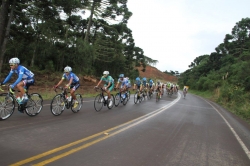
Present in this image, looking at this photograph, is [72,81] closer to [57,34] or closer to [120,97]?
[120,97]

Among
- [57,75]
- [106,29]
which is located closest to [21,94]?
[57,75]

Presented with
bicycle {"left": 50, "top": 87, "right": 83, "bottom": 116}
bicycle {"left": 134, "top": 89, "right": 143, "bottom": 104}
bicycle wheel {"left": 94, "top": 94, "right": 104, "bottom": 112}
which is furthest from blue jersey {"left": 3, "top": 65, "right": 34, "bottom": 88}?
bicycle {"left": 134, "top": 89, "right": 143, "bottom": 104}

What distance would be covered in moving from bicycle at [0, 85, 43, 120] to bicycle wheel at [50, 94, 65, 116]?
1.56 ft

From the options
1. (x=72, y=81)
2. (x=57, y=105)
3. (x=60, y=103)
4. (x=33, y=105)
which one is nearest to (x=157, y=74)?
(x=72, y=81)

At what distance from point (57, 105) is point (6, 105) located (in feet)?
6.72

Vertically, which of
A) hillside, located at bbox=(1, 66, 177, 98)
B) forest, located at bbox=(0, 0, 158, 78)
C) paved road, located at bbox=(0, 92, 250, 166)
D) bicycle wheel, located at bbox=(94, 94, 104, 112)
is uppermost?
forest, located at bbox=(0, 0, 158, 78)

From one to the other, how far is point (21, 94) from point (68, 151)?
3.75 meters

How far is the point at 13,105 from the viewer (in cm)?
728

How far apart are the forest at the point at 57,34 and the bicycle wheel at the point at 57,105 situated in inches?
393

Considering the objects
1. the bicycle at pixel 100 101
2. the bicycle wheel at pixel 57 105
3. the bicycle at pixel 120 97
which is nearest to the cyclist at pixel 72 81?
the bicycle wheel at pixel 57 105

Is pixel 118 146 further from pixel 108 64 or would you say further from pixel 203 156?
pixel 108 64

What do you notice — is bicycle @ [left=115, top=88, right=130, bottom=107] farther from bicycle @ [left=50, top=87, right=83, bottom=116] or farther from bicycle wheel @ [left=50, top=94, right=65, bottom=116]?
bicycle wheel @ [left=50, top=94, right=65, bottom=116]

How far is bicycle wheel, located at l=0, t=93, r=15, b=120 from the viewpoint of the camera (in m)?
6.91

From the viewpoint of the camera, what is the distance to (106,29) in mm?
32375
